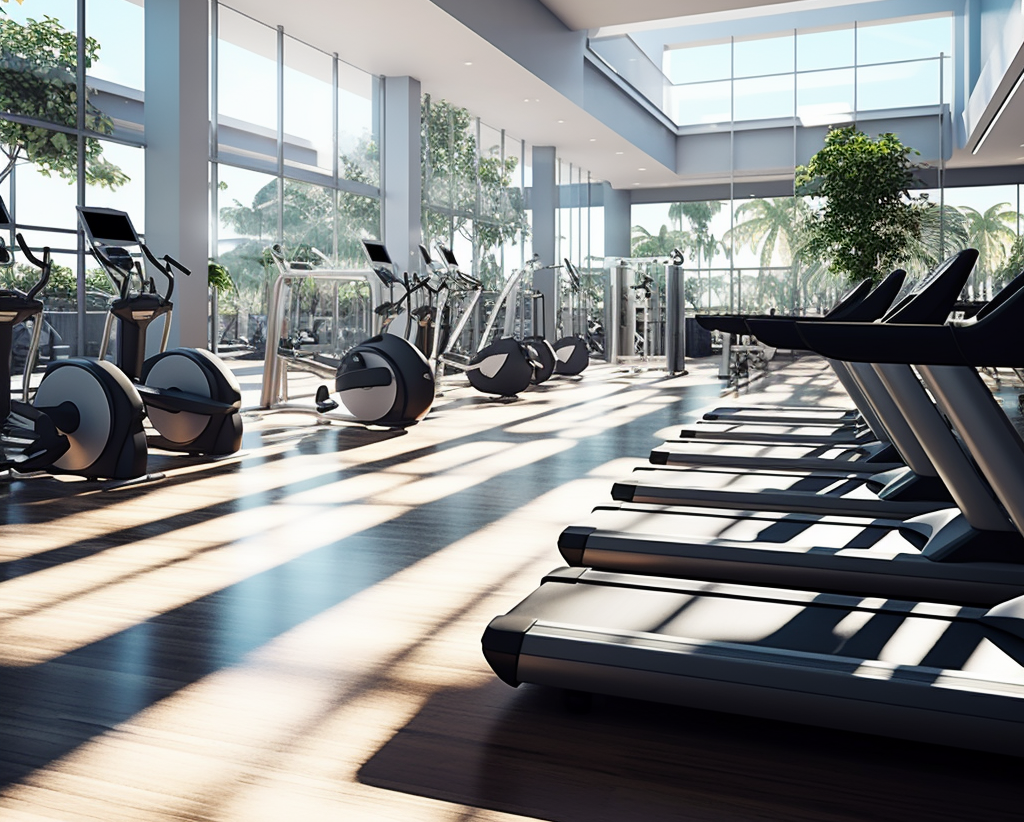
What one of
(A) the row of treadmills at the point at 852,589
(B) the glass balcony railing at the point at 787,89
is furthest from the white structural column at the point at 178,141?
(B) the glass balcony railing at the point at 787,89

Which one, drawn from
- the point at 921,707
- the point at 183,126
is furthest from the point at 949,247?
the point at 921,707

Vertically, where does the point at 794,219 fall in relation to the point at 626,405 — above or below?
above

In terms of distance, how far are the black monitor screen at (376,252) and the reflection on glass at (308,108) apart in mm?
3112

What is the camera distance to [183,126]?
7.54 metres

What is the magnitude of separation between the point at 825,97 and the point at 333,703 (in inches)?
640

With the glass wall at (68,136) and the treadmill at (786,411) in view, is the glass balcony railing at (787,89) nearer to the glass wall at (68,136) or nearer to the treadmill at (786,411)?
the glass wall at (68,136)

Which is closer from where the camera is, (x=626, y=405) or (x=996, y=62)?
(x=626, y=405)

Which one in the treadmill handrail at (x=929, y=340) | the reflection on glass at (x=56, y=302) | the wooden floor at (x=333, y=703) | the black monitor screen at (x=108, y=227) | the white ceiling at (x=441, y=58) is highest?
the white ceiling at (x=441, y=58)

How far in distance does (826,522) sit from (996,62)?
1008 centimetres

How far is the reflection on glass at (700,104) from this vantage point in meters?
16.8

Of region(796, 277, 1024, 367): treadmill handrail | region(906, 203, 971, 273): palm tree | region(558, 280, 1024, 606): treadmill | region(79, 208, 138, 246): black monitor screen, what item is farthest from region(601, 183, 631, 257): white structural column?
region(796, 277, 1024, 367): treadmill handrail

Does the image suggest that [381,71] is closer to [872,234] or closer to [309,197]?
[309,197]

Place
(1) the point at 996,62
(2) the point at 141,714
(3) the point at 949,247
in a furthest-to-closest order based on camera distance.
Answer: (3) the point at 949,247 → (1) the point at 996,62 → (2) the point at 141,714

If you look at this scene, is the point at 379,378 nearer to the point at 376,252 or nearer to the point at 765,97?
the point at 376,252
